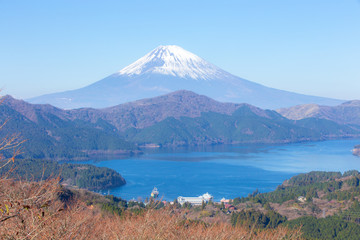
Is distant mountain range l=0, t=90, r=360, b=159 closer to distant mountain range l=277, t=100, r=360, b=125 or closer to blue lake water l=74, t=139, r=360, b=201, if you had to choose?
distant mountain range l=277, t=100, r=360, b=125

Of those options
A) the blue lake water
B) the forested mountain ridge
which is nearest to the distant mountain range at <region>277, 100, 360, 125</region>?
the blue lake water

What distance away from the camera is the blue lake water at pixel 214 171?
40469 millimetres

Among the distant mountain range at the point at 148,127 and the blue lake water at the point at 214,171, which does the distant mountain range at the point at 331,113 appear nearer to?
the distant mountain range at the point at 148,127

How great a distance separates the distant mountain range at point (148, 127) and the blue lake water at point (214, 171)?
12.4 meters

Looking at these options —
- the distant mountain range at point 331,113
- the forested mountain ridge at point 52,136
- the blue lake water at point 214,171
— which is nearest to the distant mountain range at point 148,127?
the forested mountain ridge at point 52,136

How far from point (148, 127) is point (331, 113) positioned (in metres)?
70.1

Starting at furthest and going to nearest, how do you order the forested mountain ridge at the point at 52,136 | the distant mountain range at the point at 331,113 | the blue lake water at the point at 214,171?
the distant mountain range at the point at 331,113
the forested mountain ridge at the point at 52,136
the blue lake water at the point at 214,171

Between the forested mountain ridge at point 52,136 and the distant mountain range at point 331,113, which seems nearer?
the forested mountain ridge at point 52,136

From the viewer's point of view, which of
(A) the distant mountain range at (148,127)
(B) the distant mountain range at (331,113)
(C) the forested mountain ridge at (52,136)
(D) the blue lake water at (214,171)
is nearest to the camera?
(D) the blue lake water at (214,171)

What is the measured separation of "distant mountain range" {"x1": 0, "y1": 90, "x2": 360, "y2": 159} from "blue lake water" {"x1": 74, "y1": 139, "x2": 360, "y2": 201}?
12363 millimetres

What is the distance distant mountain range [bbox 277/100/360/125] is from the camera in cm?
14018

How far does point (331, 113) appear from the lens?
145 meters

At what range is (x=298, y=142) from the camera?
101250mm

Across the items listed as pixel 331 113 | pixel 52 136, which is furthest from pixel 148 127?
pixel 331 113
